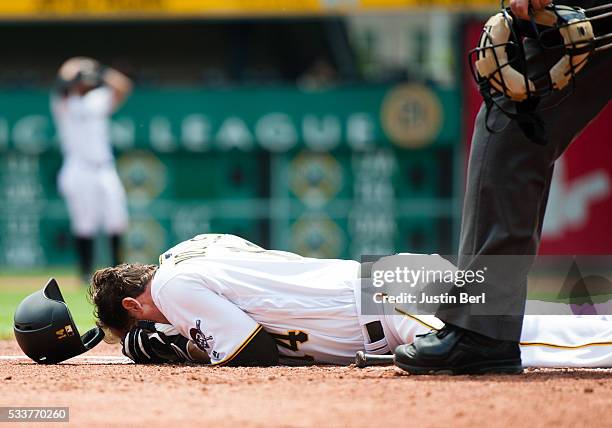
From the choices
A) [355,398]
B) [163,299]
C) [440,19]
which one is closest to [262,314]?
[163,299]

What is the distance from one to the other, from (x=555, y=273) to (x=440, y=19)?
821cm

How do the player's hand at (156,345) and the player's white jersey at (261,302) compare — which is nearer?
the player's white jersey at (261,302)

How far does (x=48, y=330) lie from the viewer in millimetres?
4371

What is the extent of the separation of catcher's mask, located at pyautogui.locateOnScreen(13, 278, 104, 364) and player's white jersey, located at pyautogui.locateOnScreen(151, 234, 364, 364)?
44 centimetres

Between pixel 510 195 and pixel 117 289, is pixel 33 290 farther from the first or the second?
pixel 510 195

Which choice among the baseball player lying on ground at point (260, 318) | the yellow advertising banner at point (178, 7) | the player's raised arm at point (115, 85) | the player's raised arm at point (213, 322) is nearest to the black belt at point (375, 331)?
the baseball player lying on ground at point (260, 318)

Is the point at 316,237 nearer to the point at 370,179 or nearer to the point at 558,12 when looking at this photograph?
the point at 370,179

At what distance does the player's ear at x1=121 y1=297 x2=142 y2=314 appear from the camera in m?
4.33

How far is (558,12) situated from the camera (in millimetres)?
3553

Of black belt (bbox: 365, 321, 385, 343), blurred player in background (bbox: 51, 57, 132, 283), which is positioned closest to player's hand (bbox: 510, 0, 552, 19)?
black belt (bbox: 365, 321, 385, 343)

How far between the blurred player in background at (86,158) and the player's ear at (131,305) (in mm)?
6901

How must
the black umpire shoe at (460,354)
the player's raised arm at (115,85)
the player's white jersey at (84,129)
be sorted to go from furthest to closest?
the player's raised arm at (115,85)
the player's white jersey at (84,129)
the black umpire shoe at (460,354)

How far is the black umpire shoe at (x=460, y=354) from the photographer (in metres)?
3.68

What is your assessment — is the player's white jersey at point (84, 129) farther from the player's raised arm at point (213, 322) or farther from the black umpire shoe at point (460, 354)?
the black umpire shoe at point (460, 354)
